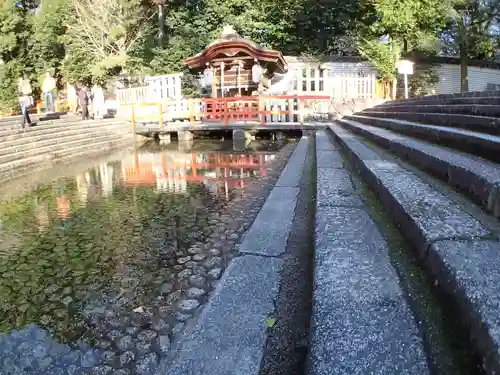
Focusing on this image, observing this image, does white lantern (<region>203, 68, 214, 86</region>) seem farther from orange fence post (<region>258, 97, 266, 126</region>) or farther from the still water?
the still water

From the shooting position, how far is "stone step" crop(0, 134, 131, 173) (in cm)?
892

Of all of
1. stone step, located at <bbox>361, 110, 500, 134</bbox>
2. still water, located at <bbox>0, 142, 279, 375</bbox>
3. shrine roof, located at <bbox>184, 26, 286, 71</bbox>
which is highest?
shrine roof, located at <bbox>184, 26, 286, 71</bbox>

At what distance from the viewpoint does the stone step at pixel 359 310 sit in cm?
123

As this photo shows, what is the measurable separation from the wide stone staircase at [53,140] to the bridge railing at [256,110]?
1788 mm

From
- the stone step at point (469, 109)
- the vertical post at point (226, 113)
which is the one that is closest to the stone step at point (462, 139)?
the stone step at point (469, 109)

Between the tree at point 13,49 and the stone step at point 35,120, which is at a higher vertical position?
the tree at point 13,49

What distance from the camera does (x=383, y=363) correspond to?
122cm

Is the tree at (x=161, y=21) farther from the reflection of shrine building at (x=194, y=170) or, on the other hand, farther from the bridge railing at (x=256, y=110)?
the reflection of shrine building at (x=194, y=170)

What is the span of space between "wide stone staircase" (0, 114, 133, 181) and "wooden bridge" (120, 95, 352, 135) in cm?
164

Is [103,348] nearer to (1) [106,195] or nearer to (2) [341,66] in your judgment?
(1) [106,195]

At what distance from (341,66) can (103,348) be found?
834 inches

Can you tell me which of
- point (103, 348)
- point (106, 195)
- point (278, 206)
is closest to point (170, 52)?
point (106, 195)

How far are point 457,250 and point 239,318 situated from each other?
96cm

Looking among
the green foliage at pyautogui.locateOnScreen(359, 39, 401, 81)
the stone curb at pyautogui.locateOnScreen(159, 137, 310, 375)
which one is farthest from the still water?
the green foliage at pyautogui.locateOnScreen(359, 39, 401, 81)
